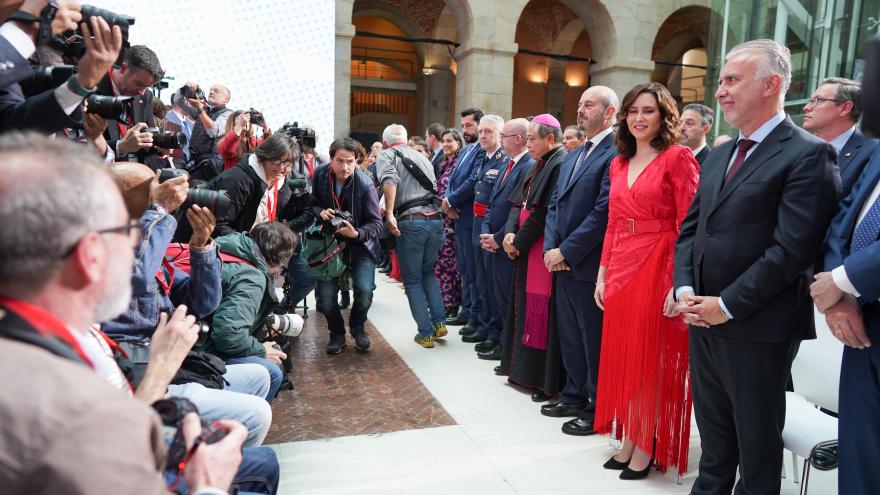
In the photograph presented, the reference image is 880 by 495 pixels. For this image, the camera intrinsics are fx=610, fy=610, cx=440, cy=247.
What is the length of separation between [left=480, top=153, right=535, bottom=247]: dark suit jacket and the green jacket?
2.18 metres

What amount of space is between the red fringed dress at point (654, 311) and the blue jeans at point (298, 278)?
3.04 m

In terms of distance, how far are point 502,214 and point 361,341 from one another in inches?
A: 64.6

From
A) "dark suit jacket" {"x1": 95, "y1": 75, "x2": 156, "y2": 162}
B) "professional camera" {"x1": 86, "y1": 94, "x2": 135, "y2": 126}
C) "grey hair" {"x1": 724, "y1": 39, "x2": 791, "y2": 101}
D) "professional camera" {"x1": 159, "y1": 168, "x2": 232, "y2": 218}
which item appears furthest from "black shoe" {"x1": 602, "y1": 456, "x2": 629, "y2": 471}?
"dark suit jacket" {"x1": 95, "y1": 75, "x2": 156, "y2": 162}

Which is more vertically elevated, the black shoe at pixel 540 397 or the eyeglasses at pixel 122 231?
the eyeglasses at pixel 122 231

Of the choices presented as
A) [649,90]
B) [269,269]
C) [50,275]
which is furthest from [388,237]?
[50,275]

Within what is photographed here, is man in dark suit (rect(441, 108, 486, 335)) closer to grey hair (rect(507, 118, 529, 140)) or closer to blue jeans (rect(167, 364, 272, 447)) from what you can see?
grey hair (rect(507, 118, 529, 140))

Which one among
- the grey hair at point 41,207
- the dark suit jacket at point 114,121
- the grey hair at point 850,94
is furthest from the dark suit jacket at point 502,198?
the grey hair at point 41,207

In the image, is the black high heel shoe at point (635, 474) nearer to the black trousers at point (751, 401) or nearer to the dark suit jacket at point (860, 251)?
the black trousers at point (751, 401)

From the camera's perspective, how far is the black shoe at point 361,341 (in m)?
5.30

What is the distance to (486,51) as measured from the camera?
44.7ft

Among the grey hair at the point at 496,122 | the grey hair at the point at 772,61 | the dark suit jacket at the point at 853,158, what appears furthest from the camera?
the grey hair at the point at 496,122

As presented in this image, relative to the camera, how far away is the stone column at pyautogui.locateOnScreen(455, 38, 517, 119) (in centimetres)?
1355

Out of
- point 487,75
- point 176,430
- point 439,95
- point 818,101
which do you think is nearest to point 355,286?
point 818,101

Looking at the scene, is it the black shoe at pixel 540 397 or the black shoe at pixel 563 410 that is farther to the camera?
the black shoe at pixel 540 397
